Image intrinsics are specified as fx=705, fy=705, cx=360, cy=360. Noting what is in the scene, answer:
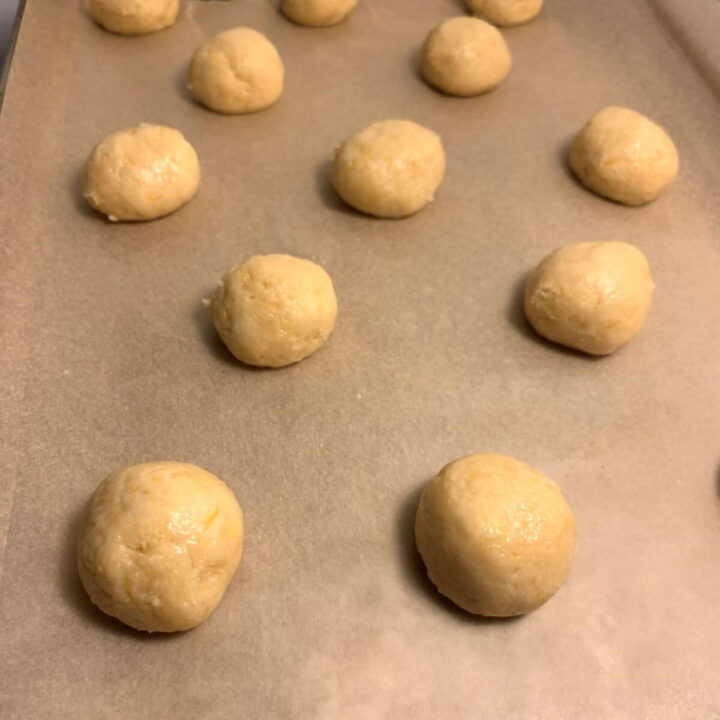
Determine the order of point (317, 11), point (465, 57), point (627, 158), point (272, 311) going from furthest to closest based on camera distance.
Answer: point (317, 11), point (465, 57), point (627, 158), point (272, 311)

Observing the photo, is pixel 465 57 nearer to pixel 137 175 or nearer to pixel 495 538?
pixel 137 175

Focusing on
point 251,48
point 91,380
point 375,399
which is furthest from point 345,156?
point 91,380

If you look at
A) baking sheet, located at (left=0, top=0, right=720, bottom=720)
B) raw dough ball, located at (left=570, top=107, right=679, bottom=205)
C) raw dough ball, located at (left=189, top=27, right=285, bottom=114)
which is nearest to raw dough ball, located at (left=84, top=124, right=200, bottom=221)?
baking sheet, located at (left=0, top=0, right=720, bottom=720)

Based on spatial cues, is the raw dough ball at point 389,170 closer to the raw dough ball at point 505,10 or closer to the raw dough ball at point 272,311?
the raw dough ball at point 272,311

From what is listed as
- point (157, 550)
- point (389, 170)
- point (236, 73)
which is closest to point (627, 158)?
point (389, 170)

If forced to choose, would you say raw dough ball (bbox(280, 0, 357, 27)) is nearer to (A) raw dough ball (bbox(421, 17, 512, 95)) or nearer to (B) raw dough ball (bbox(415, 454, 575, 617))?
(A) raw dough ball (bbox(421, 17, 512, 95))

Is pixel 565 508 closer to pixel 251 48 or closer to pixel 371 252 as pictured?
pixel 371 252

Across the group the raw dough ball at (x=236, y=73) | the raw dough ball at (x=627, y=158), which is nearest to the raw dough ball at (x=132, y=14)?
the raw dough ball at (x=236, y=73)
